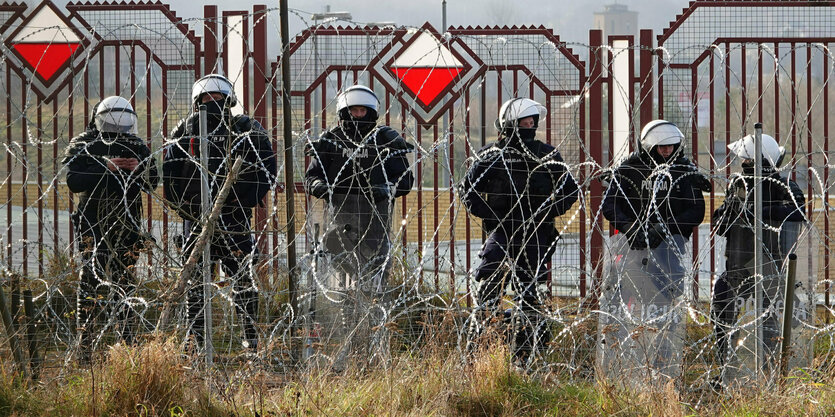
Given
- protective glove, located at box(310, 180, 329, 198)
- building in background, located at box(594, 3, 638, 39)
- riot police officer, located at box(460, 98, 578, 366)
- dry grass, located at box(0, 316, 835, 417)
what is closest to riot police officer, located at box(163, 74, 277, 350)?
protective glove, located at box(310, 180, 329, 198)

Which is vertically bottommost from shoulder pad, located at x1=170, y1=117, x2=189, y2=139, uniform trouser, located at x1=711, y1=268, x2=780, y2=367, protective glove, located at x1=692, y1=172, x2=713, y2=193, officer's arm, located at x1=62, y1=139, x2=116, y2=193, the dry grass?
the dry grass

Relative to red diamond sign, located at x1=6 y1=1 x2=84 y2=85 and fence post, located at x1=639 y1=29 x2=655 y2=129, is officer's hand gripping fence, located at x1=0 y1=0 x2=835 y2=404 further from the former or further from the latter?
red diamond sign, located at x1=6 y1=1 x2=84 y2=85

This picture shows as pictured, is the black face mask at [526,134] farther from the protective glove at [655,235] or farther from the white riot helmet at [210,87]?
the white riot helmet at [210,87]

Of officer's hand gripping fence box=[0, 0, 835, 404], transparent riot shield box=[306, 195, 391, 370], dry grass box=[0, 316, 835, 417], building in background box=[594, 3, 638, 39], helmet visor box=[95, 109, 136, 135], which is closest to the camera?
dry grass box=[0, 316, 835, 417]

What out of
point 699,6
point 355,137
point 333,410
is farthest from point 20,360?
point 699,6

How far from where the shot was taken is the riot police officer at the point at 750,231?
586 centimetres

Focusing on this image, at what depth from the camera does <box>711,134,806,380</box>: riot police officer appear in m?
5.86

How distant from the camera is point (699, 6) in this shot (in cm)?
779

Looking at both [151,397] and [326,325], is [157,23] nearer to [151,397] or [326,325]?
[326,325]

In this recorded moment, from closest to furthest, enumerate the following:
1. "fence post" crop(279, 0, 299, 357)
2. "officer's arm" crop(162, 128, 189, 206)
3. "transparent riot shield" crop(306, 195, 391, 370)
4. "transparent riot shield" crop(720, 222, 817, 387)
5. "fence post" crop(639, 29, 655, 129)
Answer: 1. "transparent riot shield" crop(720, 222, 817, 387)
2. "fence post" crop(279, 0, 299, 357)
3. "transparent riot shield" crop(306, 195, 391, 370)
4. "officer's arm" crop(162, 128, 189, 206)
5. "fence post" crop(639, 29, 655, 129)

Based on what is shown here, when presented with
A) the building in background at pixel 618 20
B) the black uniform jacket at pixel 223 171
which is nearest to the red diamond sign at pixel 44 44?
the black uniform jacket at pixel 223 171

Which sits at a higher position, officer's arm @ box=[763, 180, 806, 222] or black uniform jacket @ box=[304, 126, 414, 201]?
black uniform jacket @ box=[304, 126, 414, 201]

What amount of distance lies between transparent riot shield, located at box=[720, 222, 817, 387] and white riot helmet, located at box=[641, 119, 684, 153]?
24.2 inches

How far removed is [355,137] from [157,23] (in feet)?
7.84
